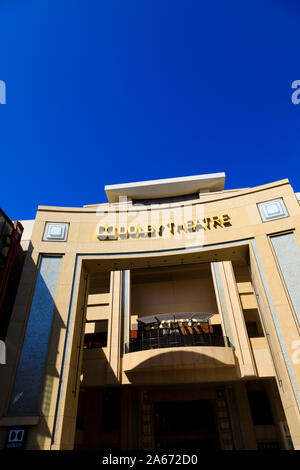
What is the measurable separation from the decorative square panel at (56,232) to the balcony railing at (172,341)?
398 inches

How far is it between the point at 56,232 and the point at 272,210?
11.5 m

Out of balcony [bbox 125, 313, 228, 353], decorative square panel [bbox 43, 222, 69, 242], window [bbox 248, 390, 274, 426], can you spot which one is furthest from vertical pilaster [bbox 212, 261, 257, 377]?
decorative square panel [bbox 43, 222, 69, 242]

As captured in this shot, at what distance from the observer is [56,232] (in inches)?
608

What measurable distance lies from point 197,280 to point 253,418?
11234 millimetres

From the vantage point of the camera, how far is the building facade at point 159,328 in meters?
11.9

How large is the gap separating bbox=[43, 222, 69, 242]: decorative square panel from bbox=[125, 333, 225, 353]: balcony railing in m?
10.1

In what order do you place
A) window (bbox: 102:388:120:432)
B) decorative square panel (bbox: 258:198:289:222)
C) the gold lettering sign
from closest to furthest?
decorative square panel (bbox: 258:198:289:222)
the gold lettering sign
window (bbox: 102:388:120:432)

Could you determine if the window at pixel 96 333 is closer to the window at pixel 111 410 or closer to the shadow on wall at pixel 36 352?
the window at pixel 111 410

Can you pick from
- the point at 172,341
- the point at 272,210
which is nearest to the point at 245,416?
the point at 172,341

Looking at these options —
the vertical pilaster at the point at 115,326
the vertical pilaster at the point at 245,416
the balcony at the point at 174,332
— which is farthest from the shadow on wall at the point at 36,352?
the vertical pilaster at the point at 245,416

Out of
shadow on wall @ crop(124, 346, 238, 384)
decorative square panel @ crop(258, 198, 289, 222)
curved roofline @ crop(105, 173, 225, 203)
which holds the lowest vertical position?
shadow on wall @ crop(124, 346, 238, 384)

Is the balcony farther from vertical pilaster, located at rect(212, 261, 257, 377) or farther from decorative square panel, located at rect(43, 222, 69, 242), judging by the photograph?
decorative square panel, located at rect(43, 222, 69, 242)

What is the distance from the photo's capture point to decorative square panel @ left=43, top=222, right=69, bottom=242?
50.0 feet

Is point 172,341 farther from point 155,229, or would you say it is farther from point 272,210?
point 272,210
